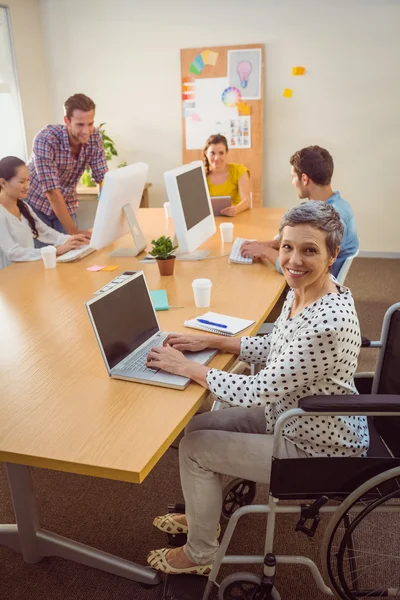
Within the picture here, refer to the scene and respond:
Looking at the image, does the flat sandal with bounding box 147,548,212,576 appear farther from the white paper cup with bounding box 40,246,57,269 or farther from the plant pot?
the white paper cup with bounding box 40,246,57,269

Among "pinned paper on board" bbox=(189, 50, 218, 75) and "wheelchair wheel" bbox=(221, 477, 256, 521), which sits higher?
"pinned paper on board" bbox=(189, 50, 218, 75)

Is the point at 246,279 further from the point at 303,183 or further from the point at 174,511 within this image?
the point at 174,511

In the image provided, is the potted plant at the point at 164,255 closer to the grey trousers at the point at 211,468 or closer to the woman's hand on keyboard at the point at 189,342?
the woman's hand on keyboard at the point at 189,342

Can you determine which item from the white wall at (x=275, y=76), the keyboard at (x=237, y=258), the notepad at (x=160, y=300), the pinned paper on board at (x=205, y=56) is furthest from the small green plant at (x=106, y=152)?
the notepad at (x=160, y=300)

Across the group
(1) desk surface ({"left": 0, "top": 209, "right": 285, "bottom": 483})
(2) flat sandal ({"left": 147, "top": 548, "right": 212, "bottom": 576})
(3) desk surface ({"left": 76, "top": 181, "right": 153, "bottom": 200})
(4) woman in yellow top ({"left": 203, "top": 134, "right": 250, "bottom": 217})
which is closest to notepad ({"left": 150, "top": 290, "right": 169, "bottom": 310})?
(1) desk surface ({"left": 0, "top": 209, "right": 285, "bottom": 483})

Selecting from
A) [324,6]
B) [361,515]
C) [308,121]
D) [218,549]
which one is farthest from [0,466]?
[324,6]

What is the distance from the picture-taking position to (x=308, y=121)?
5254mm

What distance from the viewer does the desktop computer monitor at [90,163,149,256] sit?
8.53 feet

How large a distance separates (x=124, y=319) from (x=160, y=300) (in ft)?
1.69

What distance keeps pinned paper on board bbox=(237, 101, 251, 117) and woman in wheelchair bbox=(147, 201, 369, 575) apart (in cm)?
391

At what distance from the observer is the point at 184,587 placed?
5.70 ft

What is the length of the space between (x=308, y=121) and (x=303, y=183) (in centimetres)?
276

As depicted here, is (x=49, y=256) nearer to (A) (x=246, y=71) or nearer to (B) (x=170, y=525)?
(B) (x=170, y=525)

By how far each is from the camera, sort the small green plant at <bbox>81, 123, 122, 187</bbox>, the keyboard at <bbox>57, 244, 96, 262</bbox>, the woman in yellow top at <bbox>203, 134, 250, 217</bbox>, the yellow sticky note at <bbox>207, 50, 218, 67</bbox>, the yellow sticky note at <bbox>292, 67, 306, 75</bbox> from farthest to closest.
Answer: the small green plant at <bbox>81, 123, 122, 187</bbox>, the yellow sticky note at <bbox>207, 50, 218, 67</bbox>, the yellow sticky note at <bbox>292, 67, 306, 75</bbox>, the woman in yellow top at <bbox>203, 134, 250, 217</bbox>, the keyboard at <bbox>57, 244, 96, 262</bbox>
